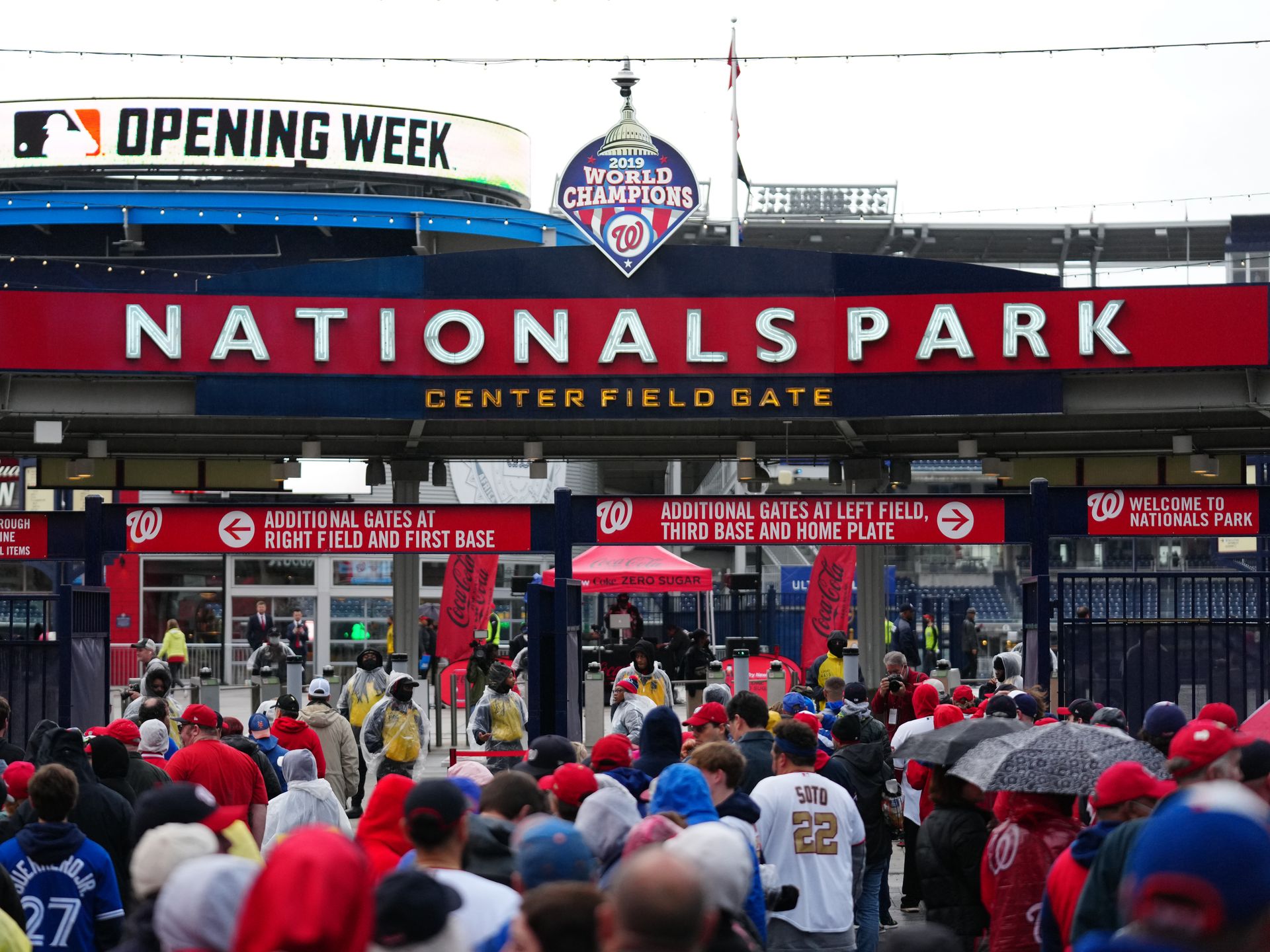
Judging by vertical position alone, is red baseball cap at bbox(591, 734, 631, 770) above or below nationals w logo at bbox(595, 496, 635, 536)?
below

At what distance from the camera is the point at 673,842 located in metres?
5.24

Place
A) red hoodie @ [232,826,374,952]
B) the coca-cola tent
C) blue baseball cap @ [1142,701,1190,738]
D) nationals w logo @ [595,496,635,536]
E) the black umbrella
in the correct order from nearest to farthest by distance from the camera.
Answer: red hoodie @ [232,826,374,952], the black umbrella, blue baseball cap @ [1142,701,1190,738], nationals w logo @ [595,496,635,536], the coca-cola tent

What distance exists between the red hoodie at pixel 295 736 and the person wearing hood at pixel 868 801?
3.91m

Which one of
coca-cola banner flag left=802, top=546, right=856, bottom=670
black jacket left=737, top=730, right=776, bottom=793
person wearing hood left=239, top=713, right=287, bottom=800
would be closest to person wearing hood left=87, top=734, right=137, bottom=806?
person wearing hood left=239, top=713, right=287, bottom=800

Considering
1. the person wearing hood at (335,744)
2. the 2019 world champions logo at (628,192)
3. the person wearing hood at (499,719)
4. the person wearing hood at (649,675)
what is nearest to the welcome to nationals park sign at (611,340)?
the 2019 world champions logo at (628,192)

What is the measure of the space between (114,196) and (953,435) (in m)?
24.9

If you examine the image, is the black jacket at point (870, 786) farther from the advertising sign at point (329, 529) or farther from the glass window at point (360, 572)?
the glass window at point (360, 572)

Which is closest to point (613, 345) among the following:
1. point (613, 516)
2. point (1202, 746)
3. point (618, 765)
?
point (613, 516)

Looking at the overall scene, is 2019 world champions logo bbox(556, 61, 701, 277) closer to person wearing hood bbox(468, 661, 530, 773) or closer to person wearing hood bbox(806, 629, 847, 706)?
person wearing hood bbox(806, 629, 847, 706)

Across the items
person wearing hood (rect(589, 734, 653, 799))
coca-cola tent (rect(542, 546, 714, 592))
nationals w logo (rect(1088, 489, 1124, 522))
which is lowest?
person wearing hood (rect(589, 734, 653, 799))

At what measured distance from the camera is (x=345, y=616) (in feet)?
134

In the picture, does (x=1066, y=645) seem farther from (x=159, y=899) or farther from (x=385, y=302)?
(x=159, y=899)

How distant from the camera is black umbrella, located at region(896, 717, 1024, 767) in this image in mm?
7941

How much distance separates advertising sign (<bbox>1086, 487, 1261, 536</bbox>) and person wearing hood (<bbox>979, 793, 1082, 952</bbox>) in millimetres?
8477
